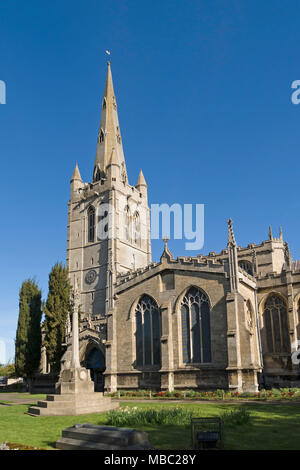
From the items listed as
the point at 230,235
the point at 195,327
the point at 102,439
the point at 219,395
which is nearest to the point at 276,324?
the point at 195,327

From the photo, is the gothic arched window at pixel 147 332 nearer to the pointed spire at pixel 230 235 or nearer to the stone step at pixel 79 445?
the pointed spire at pixel 230 235

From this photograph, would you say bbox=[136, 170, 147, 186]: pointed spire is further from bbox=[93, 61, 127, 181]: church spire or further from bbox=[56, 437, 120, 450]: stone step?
bbox=[56, 437, 120, 450]: stone step

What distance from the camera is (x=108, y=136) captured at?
7369 centimetres

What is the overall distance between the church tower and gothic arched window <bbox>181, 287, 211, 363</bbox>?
23.2 meters

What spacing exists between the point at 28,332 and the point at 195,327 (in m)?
23.0

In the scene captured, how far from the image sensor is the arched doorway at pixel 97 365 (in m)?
40.7

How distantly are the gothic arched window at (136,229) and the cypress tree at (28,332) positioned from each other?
21.6 m

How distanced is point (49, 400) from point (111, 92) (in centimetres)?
6599

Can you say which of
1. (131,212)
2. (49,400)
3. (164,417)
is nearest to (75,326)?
(49,400)

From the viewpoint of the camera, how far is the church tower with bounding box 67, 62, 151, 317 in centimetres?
6116

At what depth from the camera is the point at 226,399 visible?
26.2 meters

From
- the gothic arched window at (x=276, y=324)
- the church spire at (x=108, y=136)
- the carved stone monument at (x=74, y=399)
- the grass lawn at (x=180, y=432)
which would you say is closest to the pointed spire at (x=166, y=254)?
the gothic arched window at (x=276, y=324)
